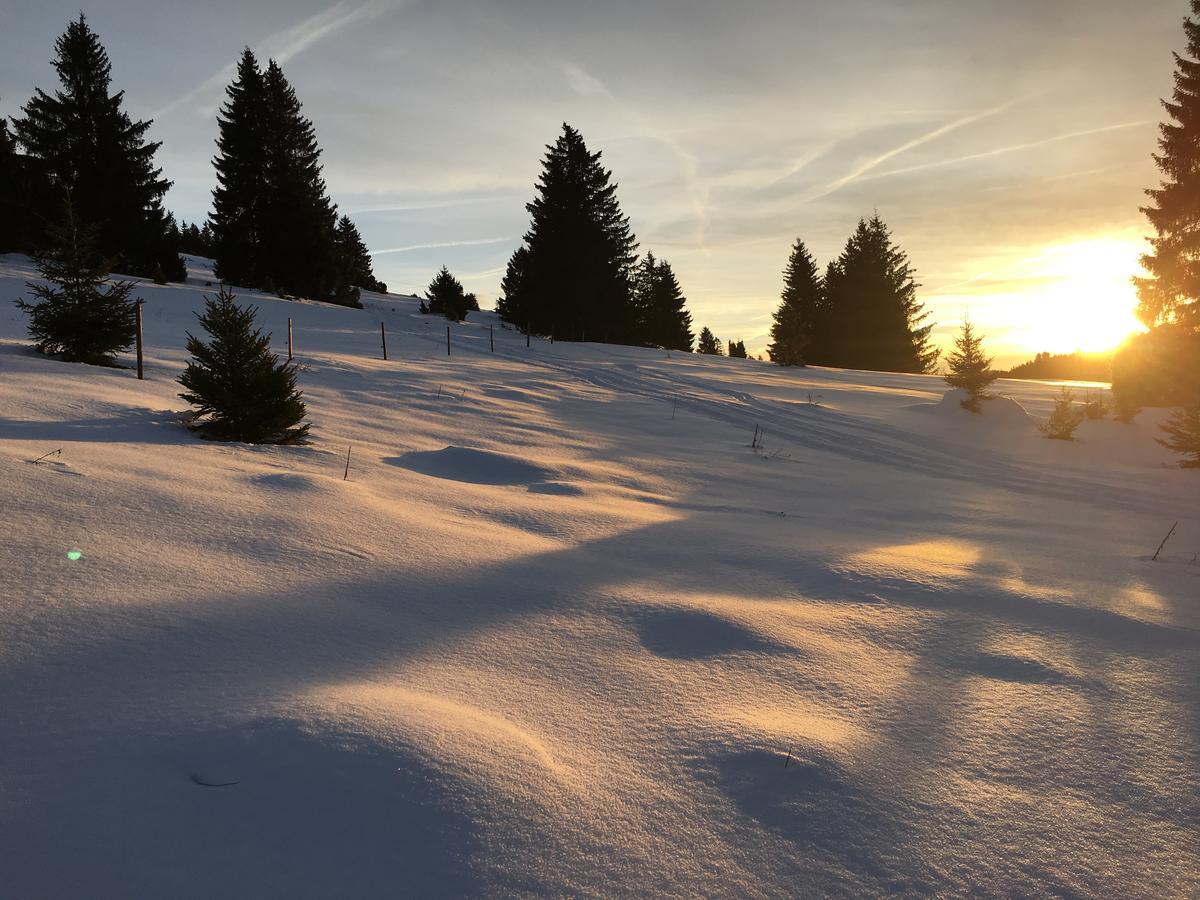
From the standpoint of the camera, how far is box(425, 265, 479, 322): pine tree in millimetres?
32531

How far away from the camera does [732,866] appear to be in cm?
173

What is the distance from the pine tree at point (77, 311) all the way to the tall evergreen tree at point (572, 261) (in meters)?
26.4

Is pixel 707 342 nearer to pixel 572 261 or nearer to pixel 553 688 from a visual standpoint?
pixel 572 261

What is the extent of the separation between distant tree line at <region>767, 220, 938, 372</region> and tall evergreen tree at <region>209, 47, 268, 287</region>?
29594 mm

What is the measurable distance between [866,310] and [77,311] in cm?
3925

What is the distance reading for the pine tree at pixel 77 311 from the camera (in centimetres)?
951

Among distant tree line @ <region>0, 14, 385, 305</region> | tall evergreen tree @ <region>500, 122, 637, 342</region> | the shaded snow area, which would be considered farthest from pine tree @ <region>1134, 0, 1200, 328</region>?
distant tree line @ <region>0, 14, 385, 305</region>

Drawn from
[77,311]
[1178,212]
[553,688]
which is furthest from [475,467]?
[1178,212]

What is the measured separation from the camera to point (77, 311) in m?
9.55

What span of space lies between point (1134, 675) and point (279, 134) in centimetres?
3940

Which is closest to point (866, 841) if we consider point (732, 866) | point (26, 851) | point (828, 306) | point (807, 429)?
point (732, 866)

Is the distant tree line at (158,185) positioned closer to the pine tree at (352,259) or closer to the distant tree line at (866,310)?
the pine tree at (352,259)

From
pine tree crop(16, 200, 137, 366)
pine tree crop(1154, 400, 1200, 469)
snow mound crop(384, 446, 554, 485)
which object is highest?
pine tree crop(16, 200, 137, 366)

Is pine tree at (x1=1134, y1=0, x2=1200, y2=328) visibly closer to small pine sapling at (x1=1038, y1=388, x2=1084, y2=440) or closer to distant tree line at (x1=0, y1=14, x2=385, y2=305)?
small pine sapling at (x1=1038, y1=388, x2=1084, y2=440)
